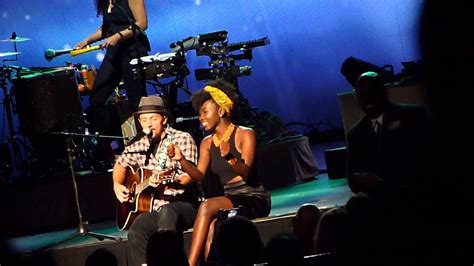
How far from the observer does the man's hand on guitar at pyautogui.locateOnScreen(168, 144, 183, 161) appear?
5.39 metres

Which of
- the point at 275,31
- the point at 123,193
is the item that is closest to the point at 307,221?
the point at 123,193

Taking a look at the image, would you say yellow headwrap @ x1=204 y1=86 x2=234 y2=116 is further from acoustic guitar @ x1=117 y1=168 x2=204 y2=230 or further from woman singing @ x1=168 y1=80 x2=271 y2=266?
acoustic guitar @ x1=117 y1=168 x2=204 y2=230

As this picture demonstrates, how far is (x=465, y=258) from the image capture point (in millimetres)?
3119

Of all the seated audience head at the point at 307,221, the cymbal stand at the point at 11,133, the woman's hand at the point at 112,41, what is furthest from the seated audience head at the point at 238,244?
the cymbal stand at the point at 11,133

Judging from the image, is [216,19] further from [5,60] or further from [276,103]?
[5,60]

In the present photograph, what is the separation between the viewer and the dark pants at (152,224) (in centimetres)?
566

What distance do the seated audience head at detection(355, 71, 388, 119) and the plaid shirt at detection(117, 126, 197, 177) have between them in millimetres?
1476

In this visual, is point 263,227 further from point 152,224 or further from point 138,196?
point 138,196

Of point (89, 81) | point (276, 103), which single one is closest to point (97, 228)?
point (89, 81)

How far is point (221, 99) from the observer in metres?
5.93

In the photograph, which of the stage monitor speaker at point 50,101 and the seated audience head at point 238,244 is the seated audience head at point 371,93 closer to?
the seated audience head at point 238,244

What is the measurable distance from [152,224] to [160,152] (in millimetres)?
585

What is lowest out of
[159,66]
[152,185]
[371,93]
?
[152,185]

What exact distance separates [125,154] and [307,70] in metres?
5.05
